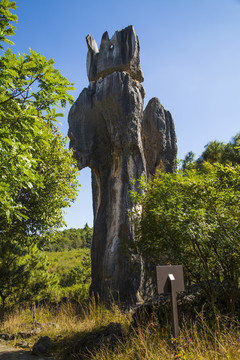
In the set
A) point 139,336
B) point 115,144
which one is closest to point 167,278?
point 139,336

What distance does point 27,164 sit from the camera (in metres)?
3.97

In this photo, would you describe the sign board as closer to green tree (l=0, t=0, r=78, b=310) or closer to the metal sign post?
the metal sign post

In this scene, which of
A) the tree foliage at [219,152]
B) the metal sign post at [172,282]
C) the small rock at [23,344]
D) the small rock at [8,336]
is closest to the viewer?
the metal sign post at [172,282]

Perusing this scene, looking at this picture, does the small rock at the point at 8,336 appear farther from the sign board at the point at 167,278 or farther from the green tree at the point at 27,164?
the sign board at the point at 167,278

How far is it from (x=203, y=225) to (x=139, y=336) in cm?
221

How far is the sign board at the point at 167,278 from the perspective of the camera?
4.09 meters

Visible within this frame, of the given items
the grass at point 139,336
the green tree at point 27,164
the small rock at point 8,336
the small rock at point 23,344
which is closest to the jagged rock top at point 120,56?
the green tree at point 27,164

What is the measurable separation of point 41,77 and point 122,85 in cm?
990

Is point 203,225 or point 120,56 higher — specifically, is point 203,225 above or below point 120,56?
below

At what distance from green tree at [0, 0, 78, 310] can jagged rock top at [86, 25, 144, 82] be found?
6.31 meters

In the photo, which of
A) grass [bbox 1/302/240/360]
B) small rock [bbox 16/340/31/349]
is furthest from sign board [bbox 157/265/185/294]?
small rock [bbox 16/340/31/349]

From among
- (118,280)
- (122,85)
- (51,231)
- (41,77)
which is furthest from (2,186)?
(122,85)

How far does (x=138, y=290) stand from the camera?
→ 38.6 feet

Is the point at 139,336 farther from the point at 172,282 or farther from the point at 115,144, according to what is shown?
the point at 115,144
